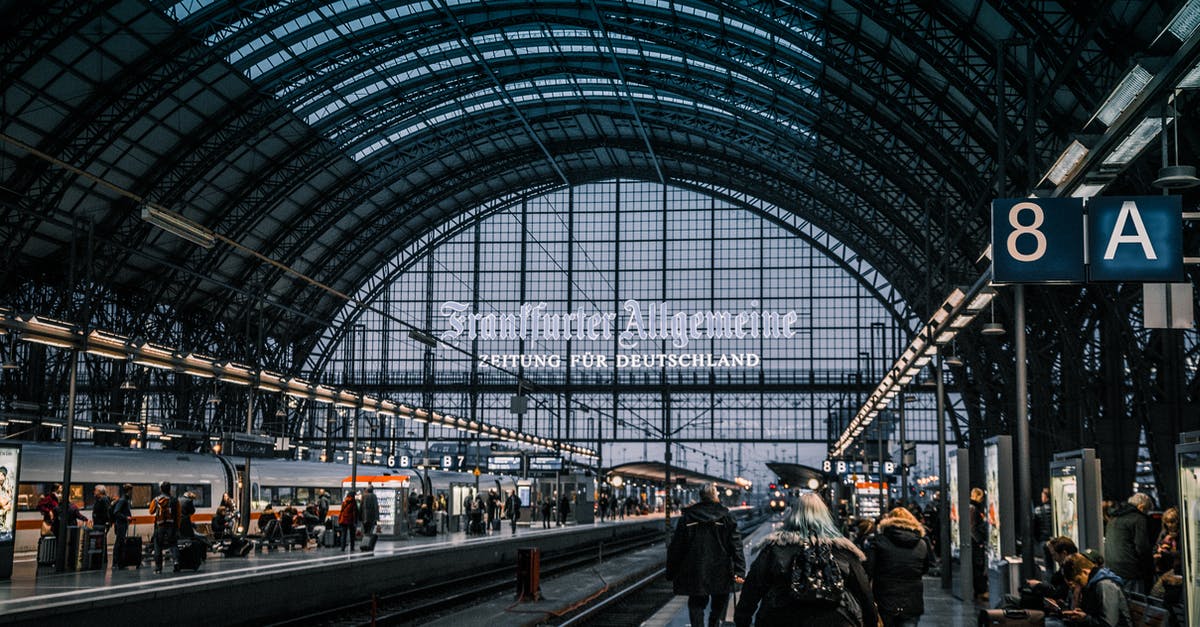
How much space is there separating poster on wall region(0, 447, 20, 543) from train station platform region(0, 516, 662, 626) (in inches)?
34.7

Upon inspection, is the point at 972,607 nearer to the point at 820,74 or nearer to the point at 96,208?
the point at 820,74

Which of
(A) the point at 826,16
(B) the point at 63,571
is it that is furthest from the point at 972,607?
(A) the point at 826,16

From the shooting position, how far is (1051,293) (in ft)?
110

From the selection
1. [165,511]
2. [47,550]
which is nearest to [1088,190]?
[165,511]

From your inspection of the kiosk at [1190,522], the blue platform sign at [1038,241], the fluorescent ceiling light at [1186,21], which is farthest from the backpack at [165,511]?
the fluorescent ceiling light at [1186,21]

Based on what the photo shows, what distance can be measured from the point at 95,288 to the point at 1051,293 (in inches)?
1494

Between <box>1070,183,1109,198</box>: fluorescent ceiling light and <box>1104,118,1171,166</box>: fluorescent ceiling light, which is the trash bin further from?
<box>1104,118,1171,166</box>: fluorescent ceiling light

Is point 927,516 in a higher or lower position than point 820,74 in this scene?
lower

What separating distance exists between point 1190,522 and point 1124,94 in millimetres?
4030

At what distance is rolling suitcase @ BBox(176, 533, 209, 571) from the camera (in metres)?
20.3

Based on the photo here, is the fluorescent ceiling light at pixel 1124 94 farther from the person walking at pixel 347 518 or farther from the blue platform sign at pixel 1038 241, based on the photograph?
the person walking at pixel 347 518

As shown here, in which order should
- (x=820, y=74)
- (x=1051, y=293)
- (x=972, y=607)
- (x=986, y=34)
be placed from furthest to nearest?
Result: 1. (x=820, y=74)
2. (x=1051, y=293)
3. (x=986, y=34)
4. (x=972, y=607)

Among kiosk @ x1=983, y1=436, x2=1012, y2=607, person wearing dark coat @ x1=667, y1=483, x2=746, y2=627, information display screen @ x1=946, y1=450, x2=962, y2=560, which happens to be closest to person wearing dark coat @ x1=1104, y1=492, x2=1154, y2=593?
kiosk @ x1=983, y1=436, x2=1012, y2=607

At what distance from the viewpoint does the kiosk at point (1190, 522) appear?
33.2 feet
